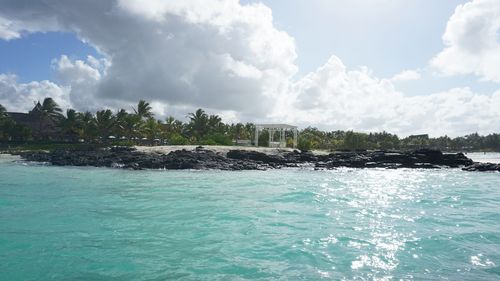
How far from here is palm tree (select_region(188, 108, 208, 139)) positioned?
2876 inches

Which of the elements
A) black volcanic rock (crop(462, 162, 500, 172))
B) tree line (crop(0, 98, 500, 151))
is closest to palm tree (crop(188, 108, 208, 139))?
tree line (crop(0, 98, 500, 151))

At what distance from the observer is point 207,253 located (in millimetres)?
8086

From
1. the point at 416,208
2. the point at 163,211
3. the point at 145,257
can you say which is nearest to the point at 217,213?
the point at 163,211

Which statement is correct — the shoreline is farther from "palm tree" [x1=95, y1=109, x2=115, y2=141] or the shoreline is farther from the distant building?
the distant building

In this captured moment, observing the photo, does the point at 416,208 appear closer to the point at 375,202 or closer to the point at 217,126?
the point at 375,202

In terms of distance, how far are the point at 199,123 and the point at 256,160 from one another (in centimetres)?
3421

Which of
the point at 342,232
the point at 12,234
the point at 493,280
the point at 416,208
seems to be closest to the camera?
the point at 493,280

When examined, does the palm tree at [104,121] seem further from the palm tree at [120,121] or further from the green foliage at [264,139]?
the green foliage at [264,139]

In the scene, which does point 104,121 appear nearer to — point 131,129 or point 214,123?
point 131,129

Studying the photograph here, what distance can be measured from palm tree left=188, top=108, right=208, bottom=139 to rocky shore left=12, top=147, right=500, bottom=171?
25616 millimetres

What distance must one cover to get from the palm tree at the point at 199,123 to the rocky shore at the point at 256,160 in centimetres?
2562

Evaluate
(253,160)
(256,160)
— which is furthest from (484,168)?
(253,160)

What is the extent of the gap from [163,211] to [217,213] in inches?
72.6

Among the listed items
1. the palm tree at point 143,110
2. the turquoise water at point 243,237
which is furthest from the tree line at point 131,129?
the turquoise water at point 243,237
